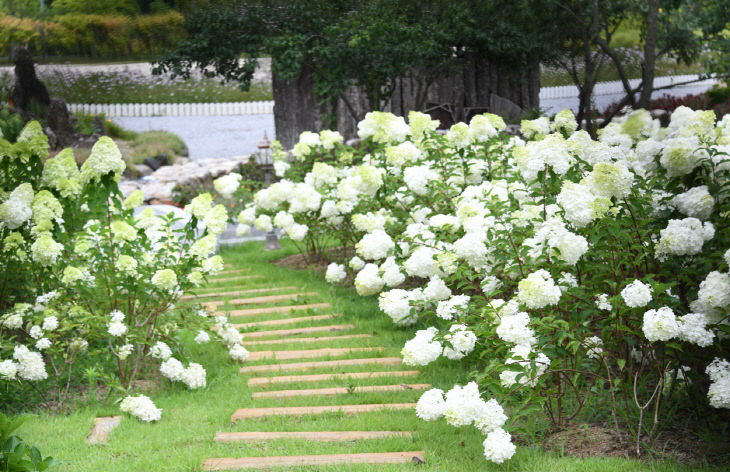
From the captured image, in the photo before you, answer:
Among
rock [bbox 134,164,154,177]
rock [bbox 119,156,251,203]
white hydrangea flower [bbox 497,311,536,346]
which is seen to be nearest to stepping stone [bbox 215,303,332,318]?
white hydrangea flower [bbox 497,311,536,346]

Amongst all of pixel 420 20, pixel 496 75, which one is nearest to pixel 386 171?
pixel 420 20

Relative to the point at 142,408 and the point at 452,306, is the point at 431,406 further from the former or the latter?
the point at 142,408

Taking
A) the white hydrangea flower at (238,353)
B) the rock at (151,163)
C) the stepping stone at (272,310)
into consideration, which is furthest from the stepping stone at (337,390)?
the rock at (151,163)

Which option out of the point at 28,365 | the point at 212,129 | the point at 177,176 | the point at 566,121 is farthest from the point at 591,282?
the point at 212,129

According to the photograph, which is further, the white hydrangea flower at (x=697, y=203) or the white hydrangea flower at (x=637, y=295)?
the white hydrangea flower at (x=697, y=203)

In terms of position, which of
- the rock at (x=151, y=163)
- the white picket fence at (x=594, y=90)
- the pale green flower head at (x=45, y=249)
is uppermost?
the white picket fence at (x=594, y=90)

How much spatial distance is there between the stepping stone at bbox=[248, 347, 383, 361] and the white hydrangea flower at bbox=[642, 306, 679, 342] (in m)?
2.31

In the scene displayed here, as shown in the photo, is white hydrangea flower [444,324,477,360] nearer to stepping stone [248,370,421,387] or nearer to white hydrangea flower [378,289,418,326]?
stepping stone [248,370,421,387]

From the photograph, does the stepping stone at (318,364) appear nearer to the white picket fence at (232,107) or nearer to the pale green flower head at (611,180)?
the pale green flower head at (611,180)

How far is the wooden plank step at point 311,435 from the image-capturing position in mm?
3598

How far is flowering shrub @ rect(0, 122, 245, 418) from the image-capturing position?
4180mm

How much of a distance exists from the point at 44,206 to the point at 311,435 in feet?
6.57

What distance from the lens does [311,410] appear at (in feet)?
13.2

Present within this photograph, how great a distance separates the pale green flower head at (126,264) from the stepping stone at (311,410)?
3.23ft
